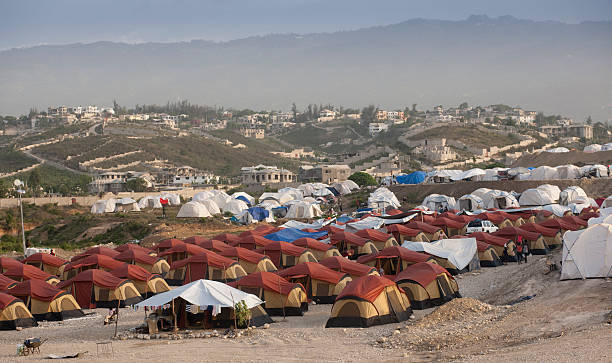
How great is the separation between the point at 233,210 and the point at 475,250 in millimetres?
29812

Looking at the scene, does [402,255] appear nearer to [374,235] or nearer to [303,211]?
[374,235]

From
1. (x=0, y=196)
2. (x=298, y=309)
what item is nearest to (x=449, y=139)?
(x=0, y=196)

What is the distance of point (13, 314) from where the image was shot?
60.5ft

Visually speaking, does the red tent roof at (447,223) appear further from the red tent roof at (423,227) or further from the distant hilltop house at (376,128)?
the distant hilltop house at (376,128)

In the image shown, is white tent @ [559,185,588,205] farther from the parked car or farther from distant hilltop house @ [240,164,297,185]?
distant hilltop house @ [240,164,297,185]

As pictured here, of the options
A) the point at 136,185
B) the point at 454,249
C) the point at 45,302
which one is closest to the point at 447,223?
the point at 454,249

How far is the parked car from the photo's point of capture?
107 ft

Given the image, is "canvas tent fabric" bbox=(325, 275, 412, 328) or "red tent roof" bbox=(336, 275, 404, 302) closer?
"canvas tent fabric" bbox=(325, 275, 412, 328)

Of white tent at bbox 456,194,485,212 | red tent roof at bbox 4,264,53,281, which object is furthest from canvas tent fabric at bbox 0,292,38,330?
white tent at bbox 456,194,485,212

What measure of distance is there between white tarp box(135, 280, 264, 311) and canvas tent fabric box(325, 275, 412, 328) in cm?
197

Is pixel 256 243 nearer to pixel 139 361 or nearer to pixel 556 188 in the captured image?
pixel 139 361

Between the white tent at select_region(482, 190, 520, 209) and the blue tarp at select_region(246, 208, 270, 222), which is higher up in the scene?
the white tent at select_region(482, 190, 520, 209)

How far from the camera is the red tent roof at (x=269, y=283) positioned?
18.9m

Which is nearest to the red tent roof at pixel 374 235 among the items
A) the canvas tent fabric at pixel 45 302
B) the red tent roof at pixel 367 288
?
the red tent roof at pixel 367 288
